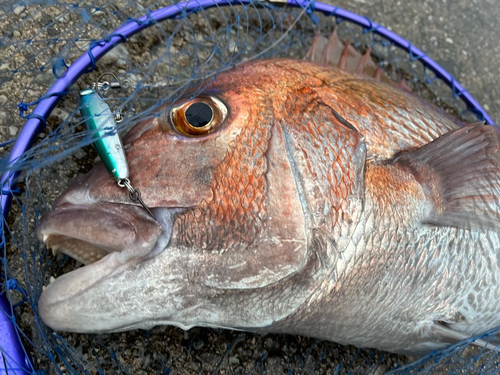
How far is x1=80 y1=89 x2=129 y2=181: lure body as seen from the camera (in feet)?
3.77

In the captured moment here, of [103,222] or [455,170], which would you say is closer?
[103,222]

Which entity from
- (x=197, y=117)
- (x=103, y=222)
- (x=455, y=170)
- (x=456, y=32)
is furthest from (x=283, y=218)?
(x=456, y=32)

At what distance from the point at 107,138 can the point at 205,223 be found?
1.23 ft

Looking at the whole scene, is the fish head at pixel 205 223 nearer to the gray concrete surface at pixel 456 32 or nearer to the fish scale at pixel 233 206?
the fish scale at pixel 233 206

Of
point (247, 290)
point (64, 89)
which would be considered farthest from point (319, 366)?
point (64, 89)

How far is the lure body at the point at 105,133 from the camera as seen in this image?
1.15 meters

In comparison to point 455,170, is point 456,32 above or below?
above

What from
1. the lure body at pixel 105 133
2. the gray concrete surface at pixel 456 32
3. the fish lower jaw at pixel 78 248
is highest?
the gray concrete surface at pixel 456 32

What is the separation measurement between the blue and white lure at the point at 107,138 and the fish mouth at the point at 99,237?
38 millimetres

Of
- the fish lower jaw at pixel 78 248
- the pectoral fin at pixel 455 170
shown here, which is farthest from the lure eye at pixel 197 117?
the pectoral fin at pixel 455 170

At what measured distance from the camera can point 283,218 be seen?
117 centimetres

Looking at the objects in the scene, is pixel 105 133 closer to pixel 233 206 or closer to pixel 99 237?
pixel 99 237

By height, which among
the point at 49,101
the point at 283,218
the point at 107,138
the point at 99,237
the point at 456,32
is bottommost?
the point at 99,237

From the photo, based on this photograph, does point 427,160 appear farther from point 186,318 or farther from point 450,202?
point 186,318
